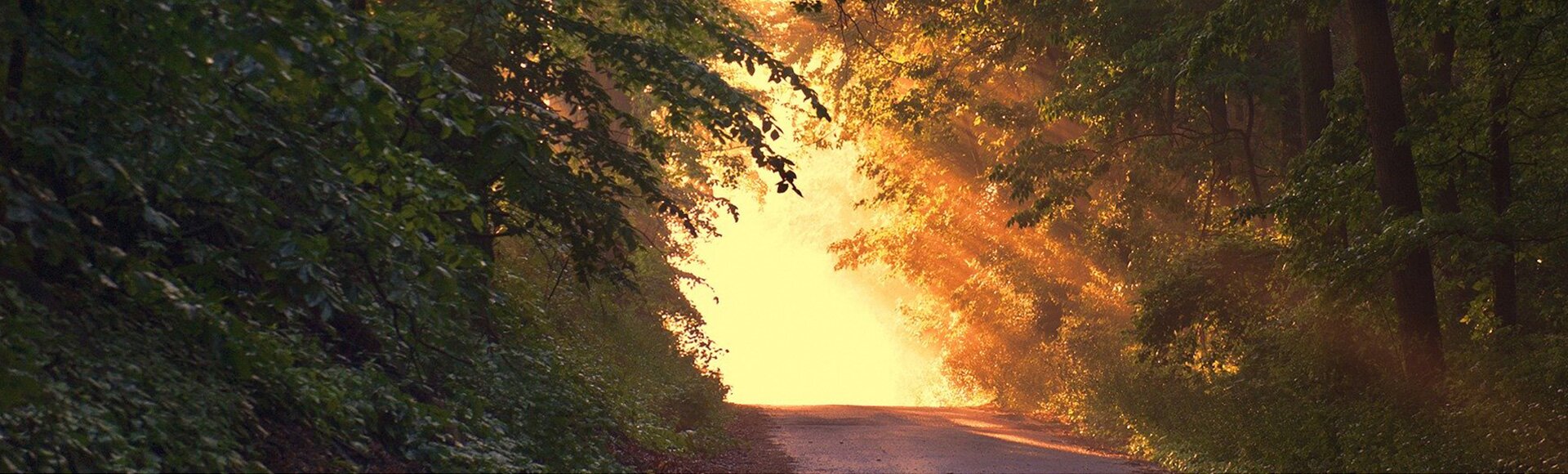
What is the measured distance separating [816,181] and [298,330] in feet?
290

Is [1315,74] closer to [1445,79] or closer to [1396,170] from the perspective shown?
[1445,79]

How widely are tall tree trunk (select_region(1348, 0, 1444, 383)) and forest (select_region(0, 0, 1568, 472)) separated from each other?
0.04 metres

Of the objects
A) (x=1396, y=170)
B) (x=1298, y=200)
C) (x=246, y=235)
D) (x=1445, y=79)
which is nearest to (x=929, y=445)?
(x=1298, y=200)

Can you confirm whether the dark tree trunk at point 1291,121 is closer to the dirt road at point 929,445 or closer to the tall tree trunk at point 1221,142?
the tall tree trunk at point 1221,142

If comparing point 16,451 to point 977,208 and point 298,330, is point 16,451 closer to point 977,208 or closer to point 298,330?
point 298,330

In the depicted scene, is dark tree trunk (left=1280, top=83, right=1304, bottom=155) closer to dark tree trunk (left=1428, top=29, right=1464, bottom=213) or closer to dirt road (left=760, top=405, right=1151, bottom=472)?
dark tree trunk (left=1428, top=29, right=1464, bottom=213)

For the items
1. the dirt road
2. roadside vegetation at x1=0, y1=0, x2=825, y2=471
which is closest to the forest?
roadside vegetation at x1=0, y1=0, x2=825, y2=471

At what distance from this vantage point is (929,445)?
2091 cm

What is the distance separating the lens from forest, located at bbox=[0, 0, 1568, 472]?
240 inches

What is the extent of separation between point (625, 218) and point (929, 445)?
10.1 m

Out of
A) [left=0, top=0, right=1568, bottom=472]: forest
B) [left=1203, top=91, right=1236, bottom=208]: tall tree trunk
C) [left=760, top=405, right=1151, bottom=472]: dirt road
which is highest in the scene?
[left=1203, top=91, right=1236, bottom=208]: tall tree trunk

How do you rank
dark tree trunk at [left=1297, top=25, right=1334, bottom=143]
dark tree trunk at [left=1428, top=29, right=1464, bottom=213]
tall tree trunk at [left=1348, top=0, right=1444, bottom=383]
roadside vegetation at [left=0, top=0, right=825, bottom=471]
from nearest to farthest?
roadside vegetation at [left=0, top=0, right=825, bottom=471]
tall tree trunk at [left=1348, top=0, right=1444, bottom=383]
dark tree trunk at [left=1428, top=29, right=1464, bottom=213]
dark tree trunk at [left=1297, top=25, right=1334, bottom=143]

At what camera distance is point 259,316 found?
840cm

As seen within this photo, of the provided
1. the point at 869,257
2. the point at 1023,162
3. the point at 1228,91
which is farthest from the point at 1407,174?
the point at 869,257
